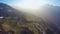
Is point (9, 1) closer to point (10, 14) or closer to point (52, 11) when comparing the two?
point (10, 14)

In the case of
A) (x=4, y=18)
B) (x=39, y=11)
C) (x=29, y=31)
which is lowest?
(x=29, y=31)

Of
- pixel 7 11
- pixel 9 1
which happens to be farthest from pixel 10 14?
pixel 9 1

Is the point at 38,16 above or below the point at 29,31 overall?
above

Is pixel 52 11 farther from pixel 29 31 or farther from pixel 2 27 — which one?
pixel 2 27

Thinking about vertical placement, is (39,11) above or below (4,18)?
above

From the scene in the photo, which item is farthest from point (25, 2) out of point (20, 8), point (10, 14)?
point (10, 14)

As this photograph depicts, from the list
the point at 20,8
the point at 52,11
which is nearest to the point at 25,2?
the point at 20,8

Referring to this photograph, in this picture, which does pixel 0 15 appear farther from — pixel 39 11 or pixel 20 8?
pixel 39 11
